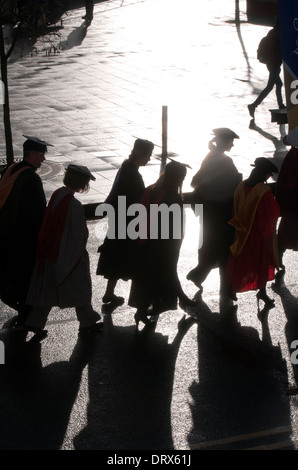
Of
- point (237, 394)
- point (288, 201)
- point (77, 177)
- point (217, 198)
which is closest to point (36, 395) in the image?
point (237, 394)

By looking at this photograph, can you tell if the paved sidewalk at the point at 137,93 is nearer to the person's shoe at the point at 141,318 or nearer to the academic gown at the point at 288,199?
the academic gown at the point at 288,199

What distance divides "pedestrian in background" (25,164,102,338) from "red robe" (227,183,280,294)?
5.46 ft

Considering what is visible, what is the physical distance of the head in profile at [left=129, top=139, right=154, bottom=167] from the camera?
9.46m

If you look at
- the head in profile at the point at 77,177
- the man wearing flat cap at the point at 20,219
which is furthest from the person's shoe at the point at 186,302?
the head in profile at the point at 77,177

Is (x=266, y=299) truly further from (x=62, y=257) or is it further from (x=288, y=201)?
(x=62, y=257)

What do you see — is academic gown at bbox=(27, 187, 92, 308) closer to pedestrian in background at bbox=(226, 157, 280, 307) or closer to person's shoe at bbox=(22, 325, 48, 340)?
person's shoe at bbox=(22, 325, 48, 340)

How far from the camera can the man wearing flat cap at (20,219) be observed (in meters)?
8.88

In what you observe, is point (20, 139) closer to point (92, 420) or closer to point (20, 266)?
point (20, 266)

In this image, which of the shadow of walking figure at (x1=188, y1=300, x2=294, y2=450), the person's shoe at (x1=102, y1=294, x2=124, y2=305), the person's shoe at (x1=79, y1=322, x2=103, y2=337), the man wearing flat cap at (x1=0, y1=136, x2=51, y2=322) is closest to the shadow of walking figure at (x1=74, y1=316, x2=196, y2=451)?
the person's shoe at (x1=79, y1=322, x2=103, y2=337)

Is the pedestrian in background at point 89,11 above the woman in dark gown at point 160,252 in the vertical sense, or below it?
above

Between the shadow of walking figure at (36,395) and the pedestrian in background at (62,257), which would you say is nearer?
the shadow of walking figure at (36,395)

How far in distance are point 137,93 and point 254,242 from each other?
1213 centimetres

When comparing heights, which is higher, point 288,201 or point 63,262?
point 288,201

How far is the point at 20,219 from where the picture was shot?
894cm
